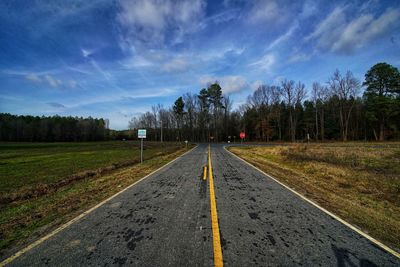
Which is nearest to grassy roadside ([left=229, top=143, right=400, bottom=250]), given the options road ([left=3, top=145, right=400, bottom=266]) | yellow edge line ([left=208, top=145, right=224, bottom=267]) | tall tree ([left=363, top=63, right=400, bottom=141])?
road ([left=3, top=145, right=400, bottom=266])

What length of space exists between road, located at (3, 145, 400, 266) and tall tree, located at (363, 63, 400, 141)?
156ft

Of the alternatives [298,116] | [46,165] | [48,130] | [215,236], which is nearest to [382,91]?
[298,116]

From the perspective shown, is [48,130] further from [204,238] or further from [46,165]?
[204,238]

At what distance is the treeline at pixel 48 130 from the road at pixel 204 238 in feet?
367

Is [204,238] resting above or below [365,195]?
above

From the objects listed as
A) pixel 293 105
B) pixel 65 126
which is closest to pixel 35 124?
pixel 65 126

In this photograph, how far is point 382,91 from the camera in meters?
40.2

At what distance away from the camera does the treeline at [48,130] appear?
291ft

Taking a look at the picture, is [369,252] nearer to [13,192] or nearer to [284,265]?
[284,265]

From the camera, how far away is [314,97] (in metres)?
52.1

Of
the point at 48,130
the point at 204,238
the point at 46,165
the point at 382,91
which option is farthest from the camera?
the point at 48,130

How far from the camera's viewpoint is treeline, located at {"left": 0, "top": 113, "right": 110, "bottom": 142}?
88625 mm

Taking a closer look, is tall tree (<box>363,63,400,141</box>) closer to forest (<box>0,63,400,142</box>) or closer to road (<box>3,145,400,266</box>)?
forest (<box>0,63,400,142</box>)

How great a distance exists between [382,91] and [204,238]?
2138 inches
